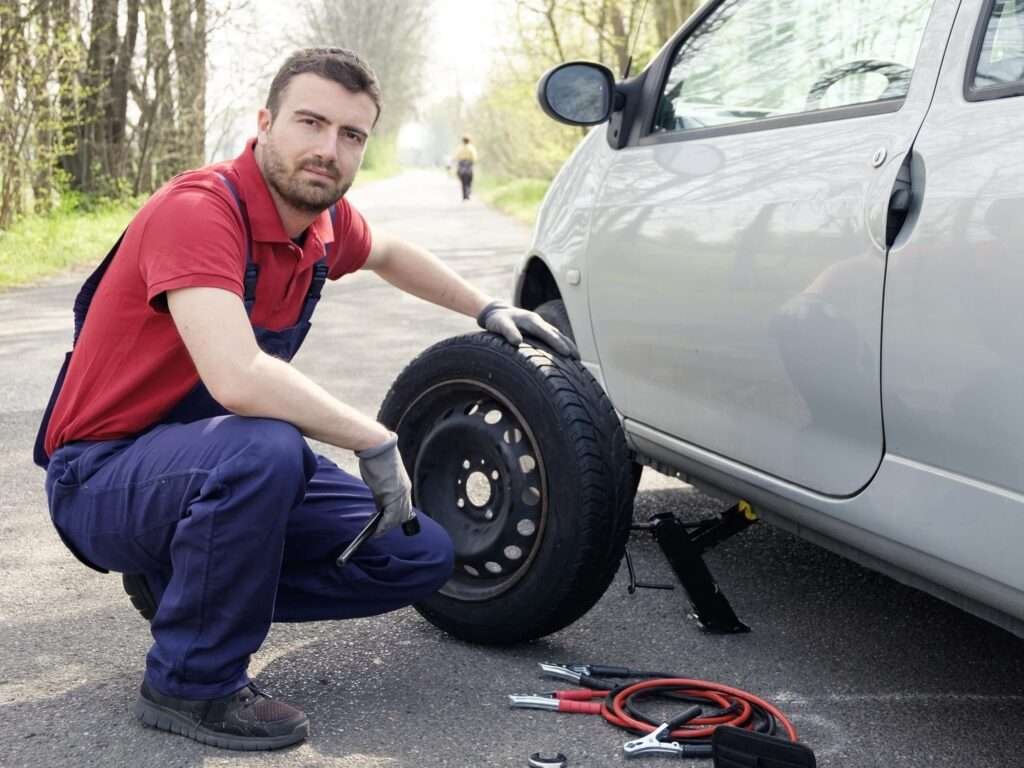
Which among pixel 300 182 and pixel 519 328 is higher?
pixel 300 182

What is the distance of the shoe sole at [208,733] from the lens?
104 inches

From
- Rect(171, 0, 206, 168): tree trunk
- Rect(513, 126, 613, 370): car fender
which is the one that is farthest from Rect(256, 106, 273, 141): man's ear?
Rect(171, 0, 206, 168): tree trunk

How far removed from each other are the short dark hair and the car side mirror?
0.95 meters

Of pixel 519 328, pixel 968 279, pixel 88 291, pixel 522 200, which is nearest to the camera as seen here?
pixel 968 279

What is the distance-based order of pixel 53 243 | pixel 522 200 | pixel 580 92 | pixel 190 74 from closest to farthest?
pixel 580 92 < pixel 53 243 < pixel 190 74 < pixel 522 200

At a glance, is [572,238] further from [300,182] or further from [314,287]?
[300,182]

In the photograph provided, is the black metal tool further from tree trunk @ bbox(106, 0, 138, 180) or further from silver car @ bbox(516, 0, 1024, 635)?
tree trunk @ bbox(106, 0, 138, 180)

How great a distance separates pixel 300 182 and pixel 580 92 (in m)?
1.28

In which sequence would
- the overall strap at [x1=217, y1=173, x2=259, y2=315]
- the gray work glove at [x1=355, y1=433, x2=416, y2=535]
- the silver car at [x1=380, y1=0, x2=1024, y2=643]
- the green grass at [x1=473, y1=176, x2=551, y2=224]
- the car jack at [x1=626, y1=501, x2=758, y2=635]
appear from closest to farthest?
the silver car at [x1=380, y1=0, x2=1024, y2=643], the gray work glove at [x1=355, y1=433, x2=416, y2=535], the overall strap at [x1=217, y1=173, x2=259, y2=315], the car jack at [x1=626, y1=501, x2=758, y2=635], the green grass at [x1=473, y1=176, x2=551, y2=224]

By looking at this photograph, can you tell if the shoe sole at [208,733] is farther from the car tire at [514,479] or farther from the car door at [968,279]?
the car door at [968,279]

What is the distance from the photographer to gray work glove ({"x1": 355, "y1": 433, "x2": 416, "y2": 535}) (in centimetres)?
271

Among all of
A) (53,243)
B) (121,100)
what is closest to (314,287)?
(53,243)

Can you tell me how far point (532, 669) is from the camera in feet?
10.3

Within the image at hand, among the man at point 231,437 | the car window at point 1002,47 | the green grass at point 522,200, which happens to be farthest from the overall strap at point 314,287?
the green grass at point 522,200
